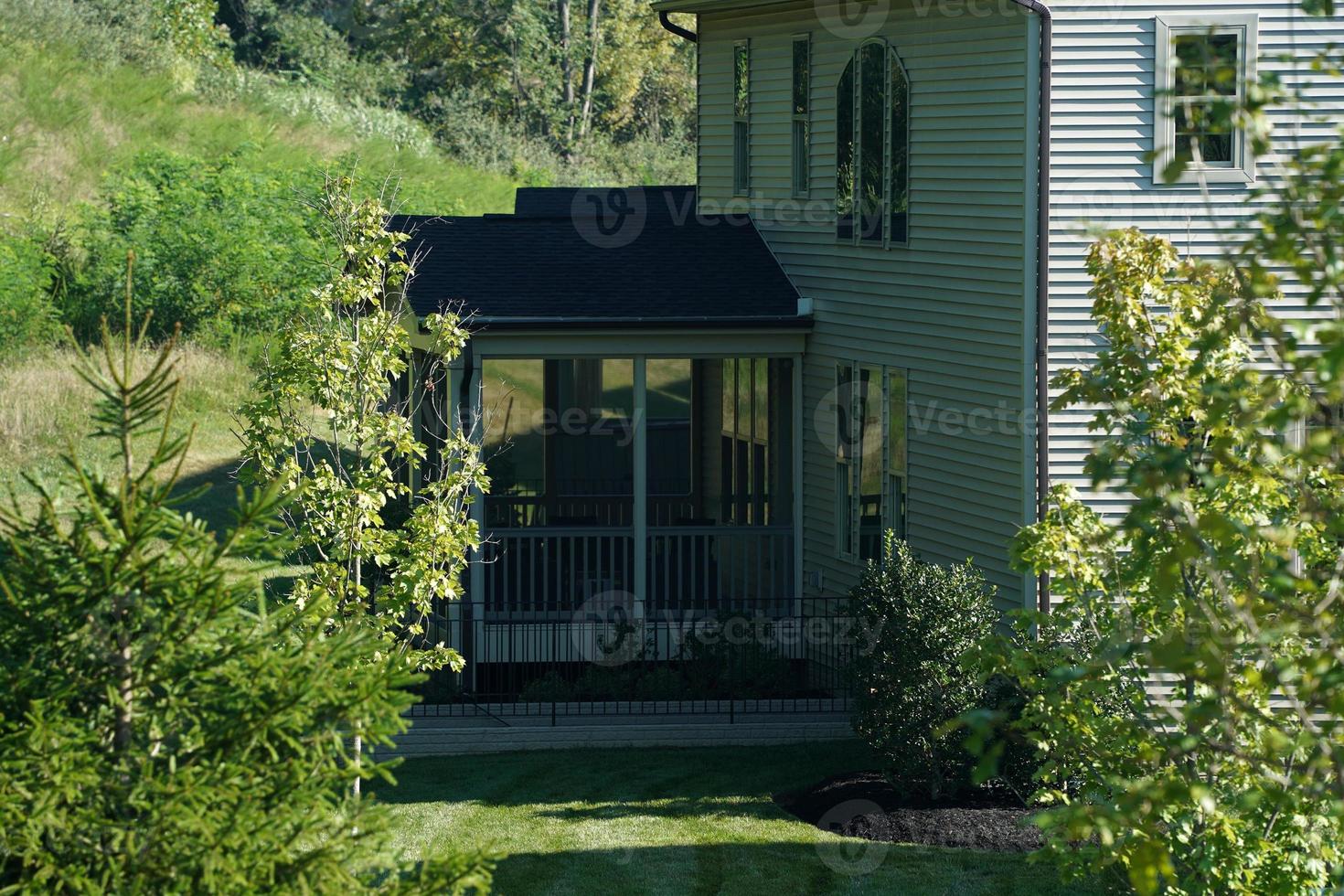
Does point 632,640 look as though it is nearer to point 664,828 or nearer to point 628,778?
point 628,778

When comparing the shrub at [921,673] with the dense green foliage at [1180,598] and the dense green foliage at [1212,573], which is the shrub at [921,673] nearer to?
the dense green foliage at [1212,573]

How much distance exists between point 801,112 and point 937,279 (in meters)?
3.36

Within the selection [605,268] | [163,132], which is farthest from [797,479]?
[163,132]

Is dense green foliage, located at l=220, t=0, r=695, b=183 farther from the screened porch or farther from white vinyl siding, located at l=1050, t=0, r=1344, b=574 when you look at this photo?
white vinyl siding, located at l=1050, t=0, r=1344, b=574

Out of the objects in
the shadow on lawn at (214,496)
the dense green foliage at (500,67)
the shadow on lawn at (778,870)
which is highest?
the dense green foliage at (500,67)

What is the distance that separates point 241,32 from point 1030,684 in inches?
1920

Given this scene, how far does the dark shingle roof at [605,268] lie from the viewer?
49.8 ft

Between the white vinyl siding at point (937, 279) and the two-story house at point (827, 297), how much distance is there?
0.03m

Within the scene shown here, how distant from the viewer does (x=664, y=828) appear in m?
11.8

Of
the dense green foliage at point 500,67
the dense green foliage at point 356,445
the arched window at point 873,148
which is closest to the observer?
the dense green foliage at point 356,445

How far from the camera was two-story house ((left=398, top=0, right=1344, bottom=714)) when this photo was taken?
12578 millimetres

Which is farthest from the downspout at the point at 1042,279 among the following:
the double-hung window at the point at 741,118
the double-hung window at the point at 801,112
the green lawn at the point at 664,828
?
the double-hung window at the point at 741,118

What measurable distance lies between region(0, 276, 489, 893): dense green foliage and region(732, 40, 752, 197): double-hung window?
1278 centimetres

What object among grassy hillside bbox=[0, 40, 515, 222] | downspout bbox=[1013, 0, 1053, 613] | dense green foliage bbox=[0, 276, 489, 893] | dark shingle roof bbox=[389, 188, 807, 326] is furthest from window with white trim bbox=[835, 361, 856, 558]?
grassy hillside bbox=[0, 40, 515, 222]
